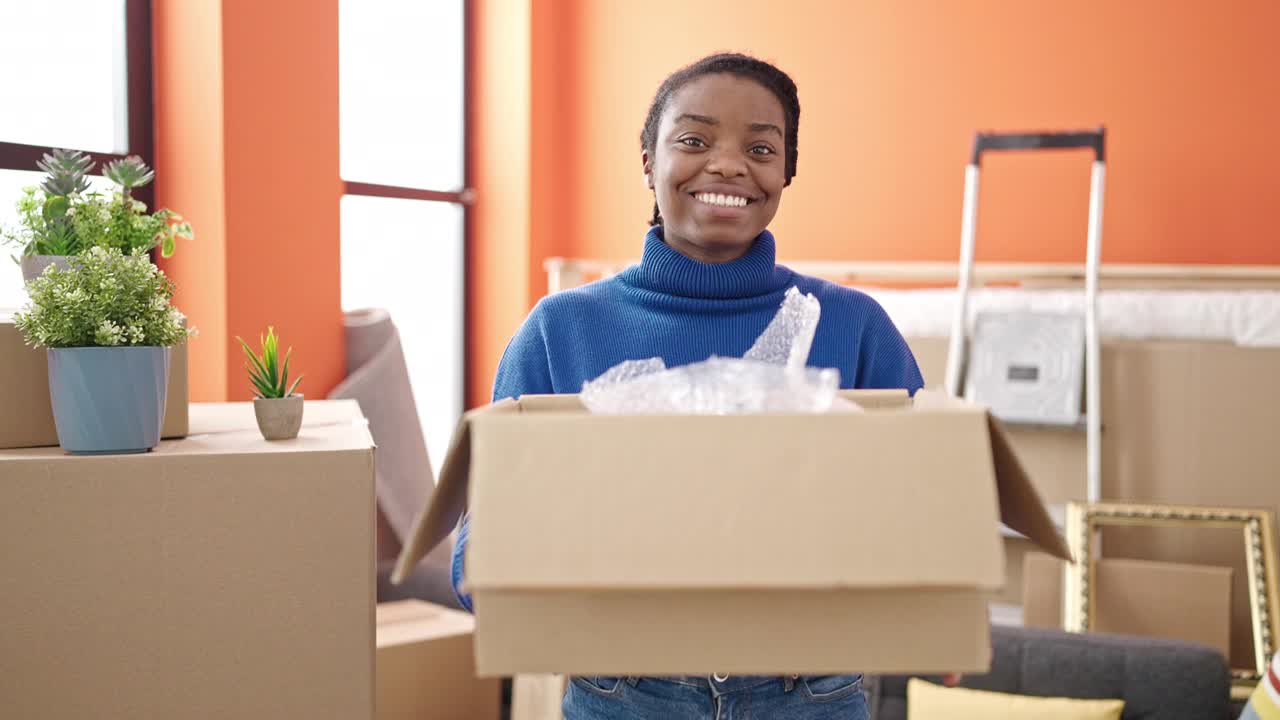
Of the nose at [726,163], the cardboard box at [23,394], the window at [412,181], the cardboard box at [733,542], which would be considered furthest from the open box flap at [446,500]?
the window at [412,181]

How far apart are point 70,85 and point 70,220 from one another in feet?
4.62

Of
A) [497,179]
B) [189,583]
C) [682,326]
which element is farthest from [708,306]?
[497,179]

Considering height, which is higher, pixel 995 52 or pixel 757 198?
pixel 995 52

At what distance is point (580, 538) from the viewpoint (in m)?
0.66

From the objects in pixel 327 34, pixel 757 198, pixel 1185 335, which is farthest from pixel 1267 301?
pixel 327 34

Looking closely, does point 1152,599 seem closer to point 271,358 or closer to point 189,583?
point 271,358

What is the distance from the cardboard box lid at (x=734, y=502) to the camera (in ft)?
2.13

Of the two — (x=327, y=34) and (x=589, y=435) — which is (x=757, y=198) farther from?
(x=327, y=34)

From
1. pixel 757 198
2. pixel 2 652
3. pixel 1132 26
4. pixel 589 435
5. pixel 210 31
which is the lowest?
Result: pixel 2 652

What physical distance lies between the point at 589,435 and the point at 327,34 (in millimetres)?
2459

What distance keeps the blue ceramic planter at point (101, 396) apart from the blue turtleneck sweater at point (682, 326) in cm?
36

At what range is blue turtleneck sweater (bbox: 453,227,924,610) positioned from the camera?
45.6 inches

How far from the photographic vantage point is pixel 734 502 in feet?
2.17

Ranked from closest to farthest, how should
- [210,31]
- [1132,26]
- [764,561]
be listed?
[764,561] → [210,31] → [1132,26]
